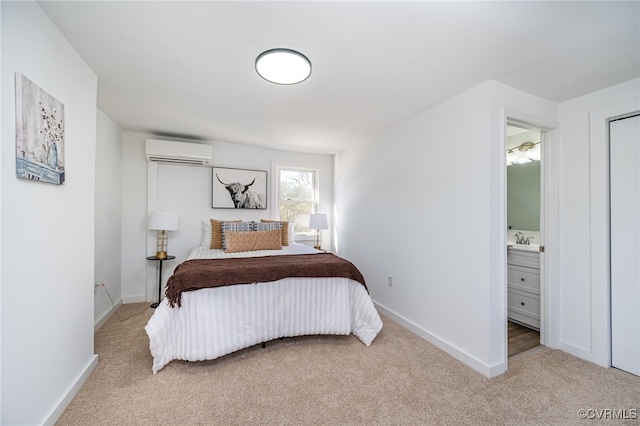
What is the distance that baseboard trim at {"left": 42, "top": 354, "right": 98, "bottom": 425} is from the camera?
4.80ft

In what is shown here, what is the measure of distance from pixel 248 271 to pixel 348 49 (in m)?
1.84

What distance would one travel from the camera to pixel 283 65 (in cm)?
176

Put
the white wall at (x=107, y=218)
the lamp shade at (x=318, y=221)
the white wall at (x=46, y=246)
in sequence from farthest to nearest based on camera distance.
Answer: the lamp shade at (x=318, y=221), the white wall at (x=107, y=218), the white wall at (x=46, y=246)

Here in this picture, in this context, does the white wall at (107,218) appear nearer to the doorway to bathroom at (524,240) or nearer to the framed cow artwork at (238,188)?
the framed cow artwork at (238,188)

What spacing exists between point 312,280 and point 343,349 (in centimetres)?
68

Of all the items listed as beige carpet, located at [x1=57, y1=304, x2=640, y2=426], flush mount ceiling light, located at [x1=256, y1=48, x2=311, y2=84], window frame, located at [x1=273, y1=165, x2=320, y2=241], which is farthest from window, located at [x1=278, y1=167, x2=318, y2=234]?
flush mount ceiling light, located at [x1=256, y1=48, x2=311, y2=84]

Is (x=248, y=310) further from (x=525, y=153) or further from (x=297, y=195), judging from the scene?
(x=525, y=153)

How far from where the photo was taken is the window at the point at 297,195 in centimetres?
448

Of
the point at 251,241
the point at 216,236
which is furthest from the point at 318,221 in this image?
the point at 216,236

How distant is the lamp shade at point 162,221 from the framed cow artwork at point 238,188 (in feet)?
2.16

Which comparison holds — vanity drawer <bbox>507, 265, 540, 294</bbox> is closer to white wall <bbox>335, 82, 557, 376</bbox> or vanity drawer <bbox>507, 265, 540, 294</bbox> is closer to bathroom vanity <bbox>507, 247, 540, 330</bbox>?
bathroom vanity <bbox>507, 247, 540, 330</bbox>

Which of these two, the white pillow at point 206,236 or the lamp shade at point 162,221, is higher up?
the lamp shade at point 162,221

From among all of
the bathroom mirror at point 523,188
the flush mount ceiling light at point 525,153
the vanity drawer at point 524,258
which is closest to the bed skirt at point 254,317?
the vanity drawer at point 524,258

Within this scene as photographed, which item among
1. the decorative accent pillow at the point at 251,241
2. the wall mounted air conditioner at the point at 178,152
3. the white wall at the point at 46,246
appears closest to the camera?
the white wall at the point at 46,246
